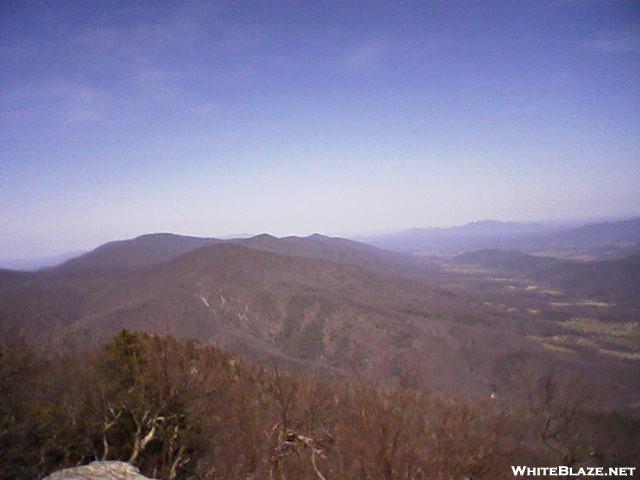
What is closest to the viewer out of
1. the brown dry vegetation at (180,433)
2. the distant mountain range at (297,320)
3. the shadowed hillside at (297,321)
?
the brown dry vegetation at (180,433)

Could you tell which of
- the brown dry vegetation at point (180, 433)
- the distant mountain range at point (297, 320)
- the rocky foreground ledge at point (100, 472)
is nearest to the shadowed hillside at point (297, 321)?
the distant mountain range at point (297, 320)

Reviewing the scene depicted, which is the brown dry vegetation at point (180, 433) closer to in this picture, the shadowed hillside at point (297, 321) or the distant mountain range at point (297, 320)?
the shadowed hillside at point (297, 321)

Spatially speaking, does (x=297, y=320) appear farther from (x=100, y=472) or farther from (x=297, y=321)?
(x=100, y=472)

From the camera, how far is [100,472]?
8.83 m

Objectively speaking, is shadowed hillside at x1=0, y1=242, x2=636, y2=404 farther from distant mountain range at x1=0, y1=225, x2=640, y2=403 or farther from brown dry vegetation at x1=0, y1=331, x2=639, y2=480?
brown dry vegetation at x1=0, y1=331, x2=639, y2=480

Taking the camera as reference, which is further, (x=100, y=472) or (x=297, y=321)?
(x=297, y=321)

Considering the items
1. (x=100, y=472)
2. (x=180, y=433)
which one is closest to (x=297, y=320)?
(x=180, y=433)

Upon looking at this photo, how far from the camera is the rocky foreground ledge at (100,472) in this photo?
820cm

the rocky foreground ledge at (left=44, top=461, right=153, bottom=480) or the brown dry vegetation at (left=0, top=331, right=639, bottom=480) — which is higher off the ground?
the rocky foreground ledge at (left=44, top=461, right=153, bottom=480)

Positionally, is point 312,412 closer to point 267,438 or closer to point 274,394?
point 267,438

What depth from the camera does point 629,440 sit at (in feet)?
156

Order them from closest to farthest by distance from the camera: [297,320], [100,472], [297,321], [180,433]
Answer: [100,472], [180,433], [297,321], [297,320]

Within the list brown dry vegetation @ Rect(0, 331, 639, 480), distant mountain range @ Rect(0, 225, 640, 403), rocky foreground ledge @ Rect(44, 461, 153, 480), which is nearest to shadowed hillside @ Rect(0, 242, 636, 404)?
distant mountain range @ Rect(0, 225, 640, 403)

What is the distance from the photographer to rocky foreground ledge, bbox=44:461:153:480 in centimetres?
820
